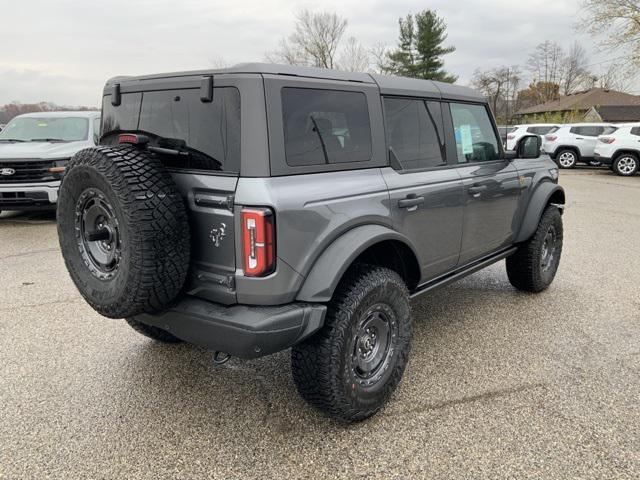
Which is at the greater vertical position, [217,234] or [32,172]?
[32,172]

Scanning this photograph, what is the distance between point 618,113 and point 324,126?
46.1 m

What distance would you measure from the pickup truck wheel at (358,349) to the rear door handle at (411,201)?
1.37 feet

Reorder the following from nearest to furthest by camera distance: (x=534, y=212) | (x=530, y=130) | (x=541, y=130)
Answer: (x=534, y=212) → (x=541, y=130) → (x=530, y=130)

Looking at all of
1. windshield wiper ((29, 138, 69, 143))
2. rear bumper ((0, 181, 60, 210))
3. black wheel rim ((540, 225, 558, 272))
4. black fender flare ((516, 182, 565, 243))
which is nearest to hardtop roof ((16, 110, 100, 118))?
windshield wiper ((29, 138, 69, 143))

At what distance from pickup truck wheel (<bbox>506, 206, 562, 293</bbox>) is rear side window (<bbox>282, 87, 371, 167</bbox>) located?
2.41m

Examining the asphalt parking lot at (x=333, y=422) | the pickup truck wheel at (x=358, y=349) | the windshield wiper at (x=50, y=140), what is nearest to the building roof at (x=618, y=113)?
the asphalt parking lot at (x=333, y=422)

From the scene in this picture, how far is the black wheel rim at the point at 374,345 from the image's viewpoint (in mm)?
2600

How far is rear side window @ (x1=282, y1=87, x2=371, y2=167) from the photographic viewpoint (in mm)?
2305

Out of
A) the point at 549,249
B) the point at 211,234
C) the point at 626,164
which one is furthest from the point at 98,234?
the point at 626,164

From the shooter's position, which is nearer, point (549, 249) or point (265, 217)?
point (265, 217)

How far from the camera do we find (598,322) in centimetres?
395

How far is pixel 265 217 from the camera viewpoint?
82.5 inches

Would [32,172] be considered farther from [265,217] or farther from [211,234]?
[265,217]

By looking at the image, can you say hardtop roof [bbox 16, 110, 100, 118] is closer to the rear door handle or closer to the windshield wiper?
the windshield wiper
